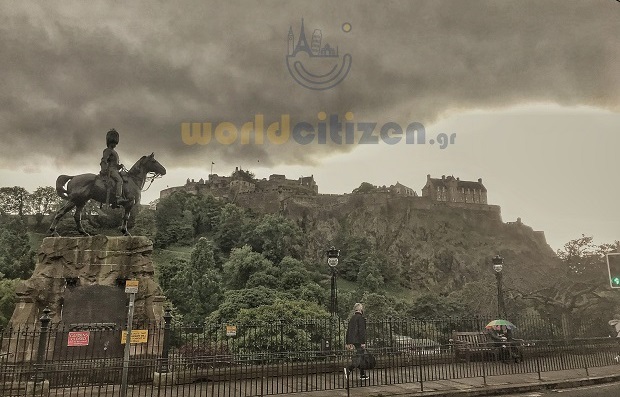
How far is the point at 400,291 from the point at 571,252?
64.2m

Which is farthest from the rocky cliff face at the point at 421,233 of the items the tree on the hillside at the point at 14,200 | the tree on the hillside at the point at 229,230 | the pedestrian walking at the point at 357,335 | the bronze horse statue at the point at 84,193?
the pedestrian walking at the point at 357,335

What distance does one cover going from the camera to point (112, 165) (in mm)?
14352

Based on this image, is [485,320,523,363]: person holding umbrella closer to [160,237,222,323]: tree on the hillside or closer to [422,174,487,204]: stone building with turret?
[160,237,222,323]: tree on the hillside

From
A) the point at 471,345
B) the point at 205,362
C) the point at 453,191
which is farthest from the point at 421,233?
the point at 205,362

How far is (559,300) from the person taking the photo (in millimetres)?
29828

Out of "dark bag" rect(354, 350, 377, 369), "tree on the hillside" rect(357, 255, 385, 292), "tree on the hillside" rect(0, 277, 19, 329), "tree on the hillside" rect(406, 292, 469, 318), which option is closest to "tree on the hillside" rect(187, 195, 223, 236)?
"tree on the hillside" rect(357, 255, 385, 292)

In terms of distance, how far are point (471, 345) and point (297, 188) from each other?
359ft

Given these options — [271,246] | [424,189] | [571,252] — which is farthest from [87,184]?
[424,189]

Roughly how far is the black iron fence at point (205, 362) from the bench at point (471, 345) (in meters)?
0.11

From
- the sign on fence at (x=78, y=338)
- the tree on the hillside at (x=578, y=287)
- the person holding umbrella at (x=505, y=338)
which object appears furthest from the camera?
the tree on the hillside at (x=578, y=287)

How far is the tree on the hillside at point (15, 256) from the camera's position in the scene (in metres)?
59.2

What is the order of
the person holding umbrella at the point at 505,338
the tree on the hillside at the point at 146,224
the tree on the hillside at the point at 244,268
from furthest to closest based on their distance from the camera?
the tree on the hillside at the point at 146,224, the tree on the hillside at the point at 244,268, the person holding umbrella at the point at 505,338

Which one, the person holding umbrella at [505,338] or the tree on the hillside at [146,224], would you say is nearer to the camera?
the person holding umbrella at [505,338]

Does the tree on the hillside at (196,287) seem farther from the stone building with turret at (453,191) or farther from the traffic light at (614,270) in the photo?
the stone building with turret at (453,191)
